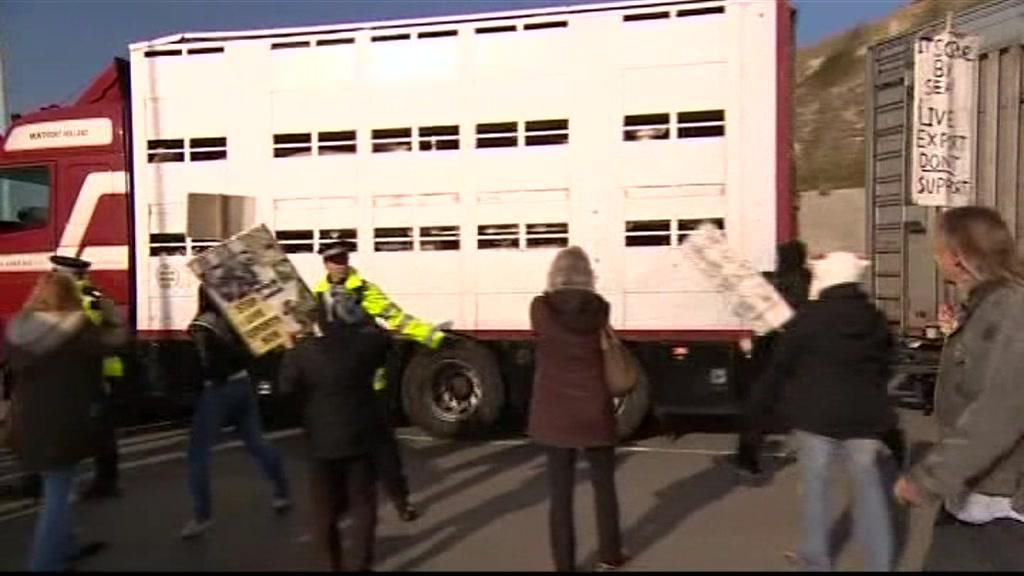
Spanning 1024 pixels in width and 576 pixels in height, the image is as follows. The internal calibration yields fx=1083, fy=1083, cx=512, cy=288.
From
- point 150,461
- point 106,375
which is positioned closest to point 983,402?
point 106,375

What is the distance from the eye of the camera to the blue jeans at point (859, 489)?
15.8 feet

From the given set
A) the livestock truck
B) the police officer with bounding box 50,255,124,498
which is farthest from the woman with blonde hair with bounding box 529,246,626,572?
the livestock truck

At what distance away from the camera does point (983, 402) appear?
427 centimetres

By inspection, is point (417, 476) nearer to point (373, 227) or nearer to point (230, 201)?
point (373, 227)

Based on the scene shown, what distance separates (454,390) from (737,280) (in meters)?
2.77

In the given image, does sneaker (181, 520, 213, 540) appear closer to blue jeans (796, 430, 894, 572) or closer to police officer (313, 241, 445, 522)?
police officer (313, 241, 445, 522)

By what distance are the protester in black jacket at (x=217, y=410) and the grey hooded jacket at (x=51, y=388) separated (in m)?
1.09

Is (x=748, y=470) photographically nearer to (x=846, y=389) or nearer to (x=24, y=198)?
(x=846, y=389)

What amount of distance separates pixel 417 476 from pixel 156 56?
15.5ft

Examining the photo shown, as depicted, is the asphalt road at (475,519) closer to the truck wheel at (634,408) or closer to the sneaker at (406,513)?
the sneaker at (406,513)

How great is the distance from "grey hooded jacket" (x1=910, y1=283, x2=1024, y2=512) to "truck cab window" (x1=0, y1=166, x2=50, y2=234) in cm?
829

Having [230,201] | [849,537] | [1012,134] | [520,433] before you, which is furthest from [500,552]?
[1012,134]

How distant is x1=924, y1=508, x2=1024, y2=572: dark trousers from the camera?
5477mm

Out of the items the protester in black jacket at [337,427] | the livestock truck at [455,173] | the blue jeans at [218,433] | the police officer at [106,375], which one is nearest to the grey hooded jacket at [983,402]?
the protester in black jacket at [337,427]
